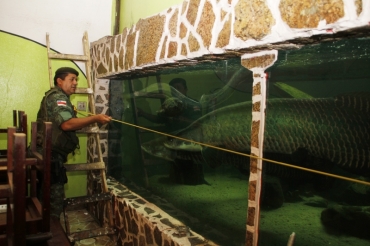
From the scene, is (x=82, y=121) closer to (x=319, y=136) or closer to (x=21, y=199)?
(x=21, y=199)

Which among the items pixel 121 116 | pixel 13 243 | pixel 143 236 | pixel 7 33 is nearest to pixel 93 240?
pixel 143 236

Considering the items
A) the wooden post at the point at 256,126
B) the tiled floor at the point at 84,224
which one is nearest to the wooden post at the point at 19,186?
the wooden post at the point at 256,126

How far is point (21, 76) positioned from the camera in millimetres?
5547

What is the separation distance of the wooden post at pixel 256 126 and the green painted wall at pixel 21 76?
463 cm

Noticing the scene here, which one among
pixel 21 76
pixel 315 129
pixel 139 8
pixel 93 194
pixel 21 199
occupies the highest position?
pixel 139 8

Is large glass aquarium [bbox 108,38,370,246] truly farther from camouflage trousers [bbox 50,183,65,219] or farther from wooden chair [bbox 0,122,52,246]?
camouflage trousers [bbox 50,183,65,219]

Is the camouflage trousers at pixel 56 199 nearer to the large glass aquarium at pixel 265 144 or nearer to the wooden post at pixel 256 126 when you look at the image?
the large glass aquarium at pixel 265 144

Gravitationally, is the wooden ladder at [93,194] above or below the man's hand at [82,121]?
below

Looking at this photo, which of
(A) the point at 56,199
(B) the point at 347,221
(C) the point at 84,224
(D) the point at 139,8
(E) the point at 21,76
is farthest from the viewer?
(E) the point at 21,76

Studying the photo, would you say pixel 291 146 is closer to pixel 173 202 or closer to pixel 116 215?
pixel 173 202

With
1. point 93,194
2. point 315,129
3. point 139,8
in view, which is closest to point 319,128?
point 315,129

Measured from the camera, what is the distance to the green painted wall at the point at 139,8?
409 cm

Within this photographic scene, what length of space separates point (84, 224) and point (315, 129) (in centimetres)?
457

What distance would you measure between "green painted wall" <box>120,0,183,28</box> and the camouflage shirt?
6.39 ft
